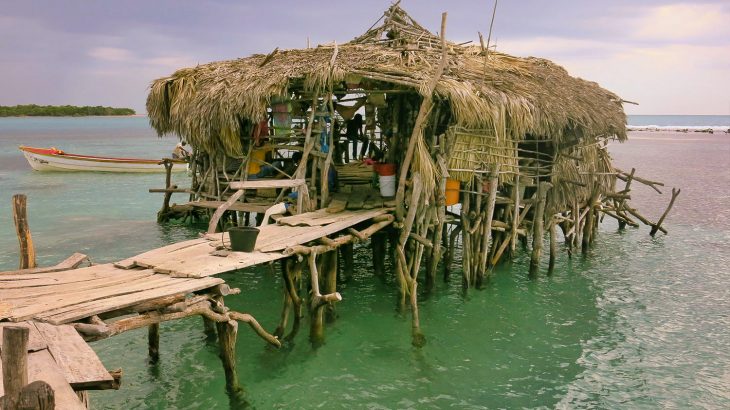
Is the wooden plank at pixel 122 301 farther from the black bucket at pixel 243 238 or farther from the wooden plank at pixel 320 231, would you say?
the wooden plank at pixel 320 231

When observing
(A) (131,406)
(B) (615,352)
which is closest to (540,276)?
(B) (615,352)

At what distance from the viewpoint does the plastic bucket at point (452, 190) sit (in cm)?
1099

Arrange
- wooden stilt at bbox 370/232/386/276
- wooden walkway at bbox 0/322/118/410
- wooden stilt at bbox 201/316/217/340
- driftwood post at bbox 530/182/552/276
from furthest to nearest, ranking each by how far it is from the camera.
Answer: driftwood post at bbox 530/182/552/276 → wooden stilt at bbox 370/232/386/276 → wooden stilt at bbox 201/316/217/340 → wooden walkway at bbox 0/322/118/410

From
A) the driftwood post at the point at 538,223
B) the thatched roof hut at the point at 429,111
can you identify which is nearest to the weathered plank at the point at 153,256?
the thatched roof hut at the point at 429,111

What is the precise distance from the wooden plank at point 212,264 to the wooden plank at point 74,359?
1735 mm

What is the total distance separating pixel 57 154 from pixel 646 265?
28182 mm

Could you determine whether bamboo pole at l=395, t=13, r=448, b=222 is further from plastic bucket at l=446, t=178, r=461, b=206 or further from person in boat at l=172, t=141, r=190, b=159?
person in boat at l=172, t=141, r=190, b=159

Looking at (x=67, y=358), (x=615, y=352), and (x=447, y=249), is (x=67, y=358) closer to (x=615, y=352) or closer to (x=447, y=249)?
(x=615, y=352)

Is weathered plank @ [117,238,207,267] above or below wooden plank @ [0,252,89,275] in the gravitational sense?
above

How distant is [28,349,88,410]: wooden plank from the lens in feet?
12.0

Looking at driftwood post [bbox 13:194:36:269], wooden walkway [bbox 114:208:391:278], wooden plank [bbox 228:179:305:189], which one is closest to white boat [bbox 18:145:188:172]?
wooden plank [bbox 228:179:305:189]

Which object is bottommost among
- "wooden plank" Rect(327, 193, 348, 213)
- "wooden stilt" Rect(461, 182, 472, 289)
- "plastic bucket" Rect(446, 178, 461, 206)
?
"wooden stilt" Rect(461, 182, 472, 289)

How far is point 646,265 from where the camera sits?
1443 centimetres

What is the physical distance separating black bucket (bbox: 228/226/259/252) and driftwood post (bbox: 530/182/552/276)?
6.88 meters
